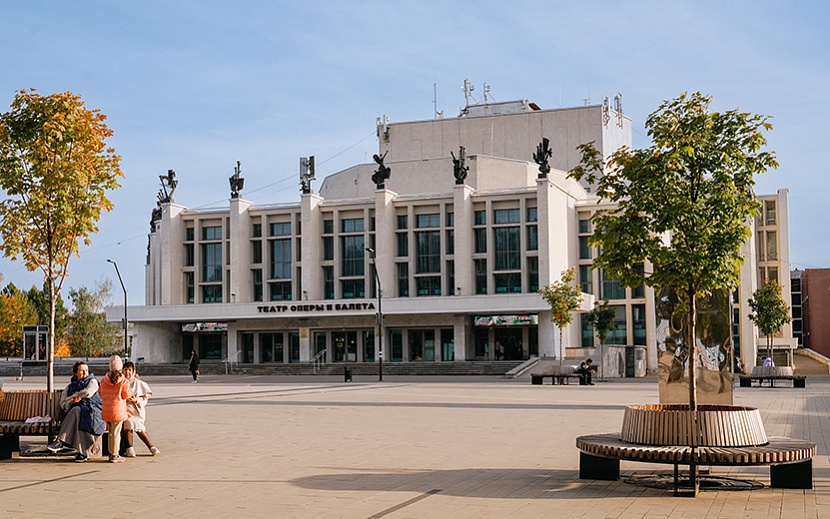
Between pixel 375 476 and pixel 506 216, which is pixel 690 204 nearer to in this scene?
pixel 375 476

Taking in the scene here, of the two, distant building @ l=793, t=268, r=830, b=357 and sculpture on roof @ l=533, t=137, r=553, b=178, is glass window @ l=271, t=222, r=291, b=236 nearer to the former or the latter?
sculpture on roof @ l=533, t=137, r=553, b=178

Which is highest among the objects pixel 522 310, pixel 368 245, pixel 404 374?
pixel 368 245

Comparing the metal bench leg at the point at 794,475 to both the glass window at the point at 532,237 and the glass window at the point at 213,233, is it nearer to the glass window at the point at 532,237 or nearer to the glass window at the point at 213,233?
the glass window at the point at 532,237

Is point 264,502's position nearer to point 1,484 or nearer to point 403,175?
point 1,484

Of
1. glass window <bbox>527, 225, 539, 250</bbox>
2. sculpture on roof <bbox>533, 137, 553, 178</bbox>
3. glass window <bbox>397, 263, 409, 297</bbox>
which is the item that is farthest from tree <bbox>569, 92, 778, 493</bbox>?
glass window <bbox>397, 263, 409, 297</bbox>

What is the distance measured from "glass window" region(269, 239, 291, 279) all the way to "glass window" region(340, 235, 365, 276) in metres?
4.64

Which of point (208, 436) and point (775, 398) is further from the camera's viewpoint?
point (775, 398)

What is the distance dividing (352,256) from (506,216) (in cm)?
1196

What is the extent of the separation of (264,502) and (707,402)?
7.55m

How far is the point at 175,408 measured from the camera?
78.9ft

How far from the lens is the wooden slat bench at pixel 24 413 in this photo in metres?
12.8

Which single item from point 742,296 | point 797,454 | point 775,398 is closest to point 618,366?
point 742,296

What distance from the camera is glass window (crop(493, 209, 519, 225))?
65.2 metres

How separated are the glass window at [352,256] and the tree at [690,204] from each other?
191 feet
